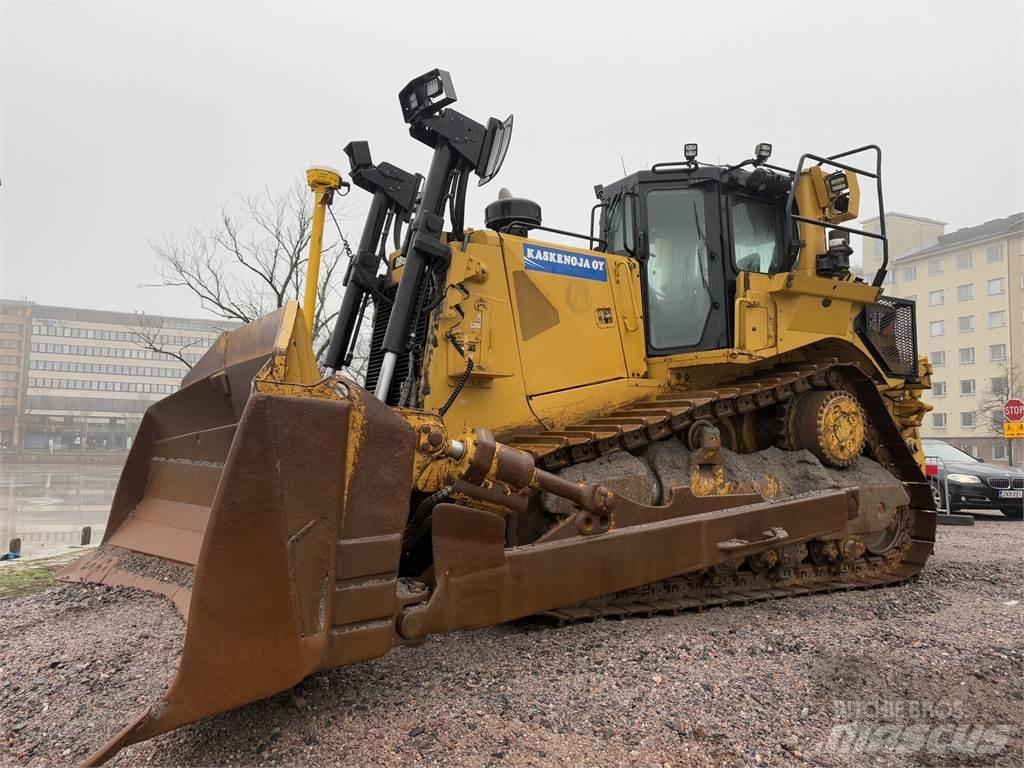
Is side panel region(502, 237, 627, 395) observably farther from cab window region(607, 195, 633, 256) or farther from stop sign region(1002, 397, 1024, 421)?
stop sign region(1002, 397, 1024, 421)

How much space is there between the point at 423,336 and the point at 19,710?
2.77 m

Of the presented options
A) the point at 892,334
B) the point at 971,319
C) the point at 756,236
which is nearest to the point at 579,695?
the point at 756,236

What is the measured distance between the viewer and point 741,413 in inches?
214

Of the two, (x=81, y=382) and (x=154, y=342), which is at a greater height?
(x=81, y=382)

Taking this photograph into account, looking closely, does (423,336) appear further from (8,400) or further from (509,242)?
(8,400)

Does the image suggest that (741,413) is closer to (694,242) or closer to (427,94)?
(694,242)

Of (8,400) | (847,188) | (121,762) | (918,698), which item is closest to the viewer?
(121,762)

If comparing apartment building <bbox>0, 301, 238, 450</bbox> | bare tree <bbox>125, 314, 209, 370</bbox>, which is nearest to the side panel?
bare tree <bbox>125, 314, 209, 370</bbox>

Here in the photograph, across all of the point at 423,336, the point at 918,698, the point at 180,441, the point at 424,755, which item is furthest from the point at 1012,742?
the point at 180,441

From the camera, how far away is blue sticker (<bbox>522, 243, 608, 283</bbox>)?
193 inches

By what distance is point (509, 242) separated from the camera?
4.83 m

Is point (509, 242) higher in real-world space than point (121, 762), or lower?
higher

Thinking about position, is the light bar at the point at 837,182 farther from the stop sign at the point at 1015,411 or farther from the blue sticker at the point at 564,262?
the stop sign at the point at 1015,411

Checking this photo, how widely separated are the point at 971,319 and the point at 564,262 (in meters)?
56.4
